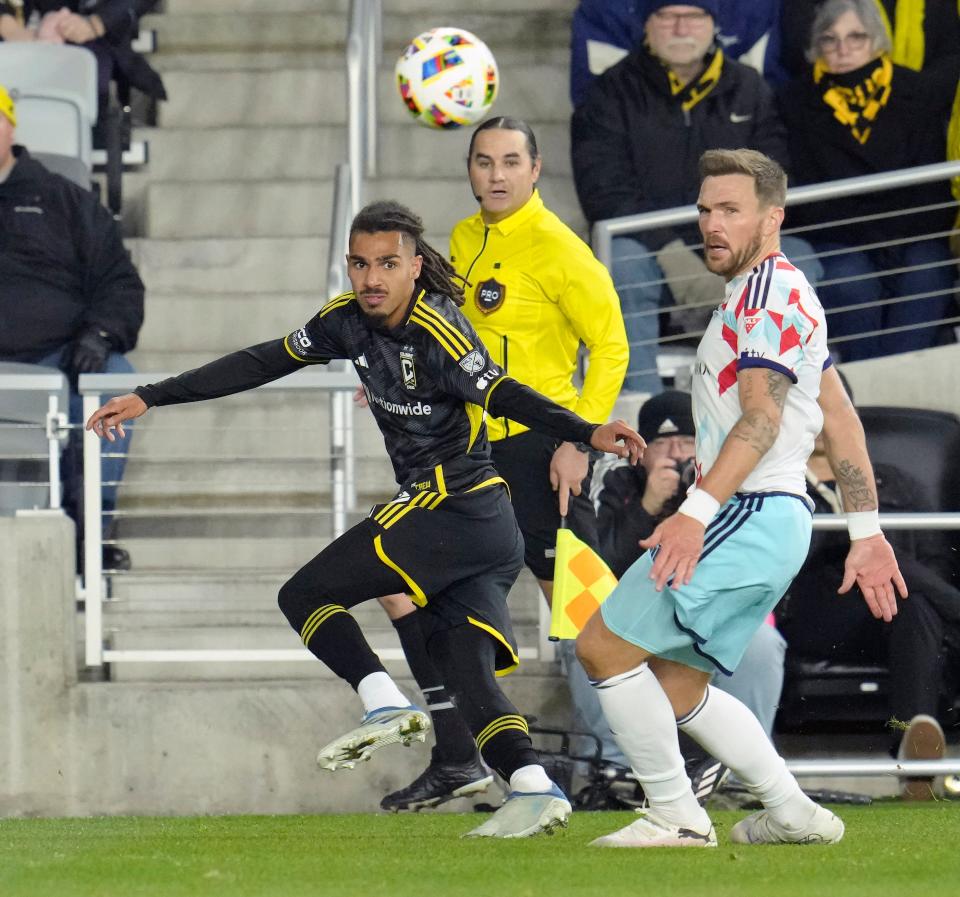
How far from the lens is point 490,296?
7355mm

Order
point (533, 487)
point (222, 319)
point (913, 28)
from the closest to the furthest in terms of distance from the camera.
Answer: point (533, 487)
point (222, 319)
point (913, 28)

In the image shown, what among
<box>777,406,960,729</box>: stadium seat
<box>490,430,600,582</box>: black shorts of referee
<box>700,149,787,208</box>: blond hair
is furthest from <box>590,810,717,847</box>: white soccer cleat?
<box>777,406,960,729</box>: stadium seat

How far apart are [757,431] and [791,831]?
1.24 meters

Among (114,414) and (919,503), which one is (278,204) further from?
(114,414)

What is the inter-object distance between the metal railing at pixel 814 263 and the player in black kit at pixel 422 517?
9.90 ft

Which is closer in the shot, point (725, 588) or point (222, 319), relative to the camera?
point (725, 588)

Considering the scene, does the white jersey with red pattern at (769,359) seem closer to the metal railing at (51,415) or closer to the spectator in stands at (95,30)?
the metal railing at (51,415)

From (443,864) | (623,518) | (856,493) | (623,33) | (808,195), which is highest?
(623,33)

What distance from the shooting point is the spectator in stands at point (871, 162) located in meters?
9.84

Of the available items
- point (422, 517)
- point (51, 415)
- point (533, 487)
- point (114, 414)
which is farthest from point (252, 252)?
point (422, 517)

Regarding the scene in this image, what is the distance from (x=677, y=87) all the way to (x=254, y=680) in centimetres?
378

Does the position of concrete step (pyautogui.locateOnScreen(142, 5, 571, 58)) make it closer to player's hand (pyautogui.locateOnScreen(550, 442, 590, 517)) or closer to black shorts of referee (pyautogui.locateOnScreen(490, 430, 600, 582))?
black shorts of referee (pyautogui.locateOnScreen(490, 430, 600, 582))

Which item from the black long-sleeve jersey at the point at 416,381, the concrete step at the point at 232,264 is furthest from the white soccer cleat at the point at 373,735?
the concrete step at the point at 232,264

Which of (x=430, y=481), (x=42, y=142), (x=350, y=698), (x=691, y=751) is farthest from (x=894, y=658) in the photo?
(x=42, y=142)
